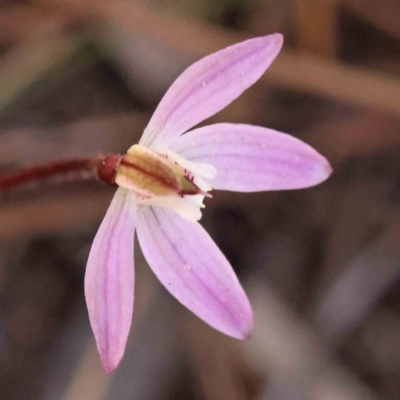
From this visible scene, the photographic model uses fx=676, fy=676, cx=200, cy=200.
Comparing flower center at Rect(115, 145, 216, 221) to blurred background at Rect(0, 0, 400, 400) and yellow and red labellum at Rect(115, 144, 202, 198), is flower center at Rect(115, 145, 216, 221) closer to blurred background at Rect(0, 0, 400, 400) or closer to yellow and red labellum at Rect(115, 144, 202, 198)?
yellow and red labellum at Rect(115, 144, 202, 198)

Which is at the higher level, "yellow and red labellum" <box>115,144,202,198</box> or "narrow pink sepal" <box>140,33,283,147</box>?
"narrow pink sepal" <box>140,33,283,147</box>

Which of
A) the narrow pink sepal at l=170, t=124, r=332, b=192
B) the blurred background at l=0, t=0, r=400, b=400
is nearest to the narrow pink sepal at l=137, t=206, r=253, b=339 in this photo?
the narrow pink sepal at l=170, t=124, r=332, b=192

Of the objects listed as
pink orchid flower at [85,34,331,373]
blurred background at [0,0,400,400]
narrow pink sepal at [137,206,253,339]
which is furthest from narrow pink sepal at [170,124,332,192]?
blurred background at [0,0,400,400]

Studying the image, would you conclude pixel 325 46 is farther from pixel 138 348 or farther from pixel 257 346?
pixel 138 348

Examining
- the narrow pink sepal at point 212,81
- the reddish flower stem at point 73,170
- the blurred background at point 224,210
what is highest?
the narrow pink sepal at point 212,81

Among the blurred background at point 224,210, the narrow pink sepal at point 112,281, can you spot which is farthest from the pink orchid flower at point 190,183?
the blurred background at point 224,210

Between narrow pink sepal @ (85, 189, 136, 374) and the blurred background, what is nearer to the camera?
narrow pink sepal @ (85, 189, 136, 374)

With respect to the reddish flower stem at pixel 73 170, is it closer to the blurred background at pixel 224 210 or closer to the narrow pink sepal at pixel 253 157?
the narrow pink sepal at pixel 253 157

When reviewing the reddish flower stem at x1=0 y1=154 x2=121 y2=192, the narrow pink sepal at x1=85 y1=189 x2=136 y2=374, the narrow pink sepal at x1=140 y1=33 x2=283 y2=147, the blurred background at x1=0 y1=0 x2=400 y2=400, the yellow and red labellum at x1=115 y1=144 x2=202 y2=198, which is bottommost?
the blurred background at x1=0 y1=0 x2=400 y2=400
